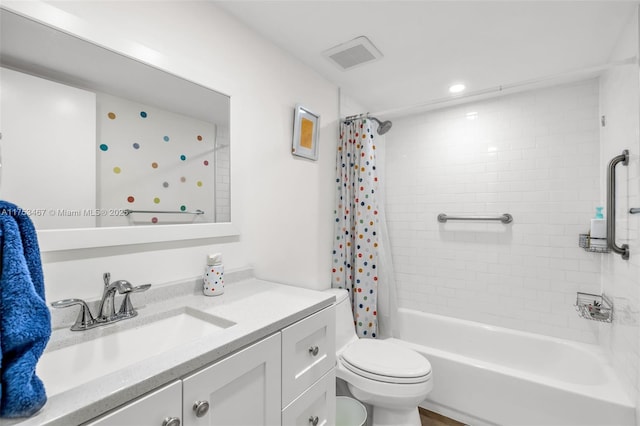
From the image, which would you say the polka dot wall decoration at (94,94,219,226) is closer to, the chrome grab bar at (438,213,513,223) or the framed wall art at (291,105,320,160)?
the framed wall art at (291,105,320,160)

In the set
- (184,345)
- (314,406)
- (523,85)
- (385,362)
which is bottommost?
(385,362)

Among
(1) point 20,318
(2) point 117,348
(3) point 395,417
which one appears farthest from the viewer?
(3) point 395,417

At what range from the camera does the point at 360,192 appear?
2.20 meters

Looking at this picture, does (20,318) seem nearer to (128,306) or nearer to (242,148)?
(128,306)

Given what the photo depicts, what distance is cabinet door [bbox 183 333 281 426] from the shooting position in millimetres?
718

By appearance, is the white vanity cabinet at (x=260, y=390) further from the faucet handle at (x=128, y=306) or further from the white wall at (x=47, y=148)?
the white wall at (x=47, y=148)

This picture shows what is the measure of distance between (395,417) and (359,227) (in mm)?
1193

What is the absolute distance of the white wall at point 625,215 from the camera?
1441 mm

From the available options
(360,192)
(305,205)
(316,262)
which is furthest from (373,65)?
(316,262)

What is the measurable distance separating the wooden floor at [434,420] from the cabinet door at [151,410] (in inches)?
73.4

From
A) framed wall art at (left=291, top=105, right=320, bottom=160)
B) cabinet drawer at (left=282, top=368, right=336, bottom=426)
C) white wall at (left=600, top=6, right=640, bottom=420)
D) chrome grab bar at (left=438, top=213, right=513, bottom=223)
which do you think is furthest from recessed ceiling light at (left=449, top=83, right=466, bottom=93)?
cabinet drawer at (left=282, top=368, right=336, bottom=426)

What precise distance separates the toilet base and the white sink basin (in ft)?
4.14

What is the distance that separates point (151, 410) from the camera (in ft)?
2.06

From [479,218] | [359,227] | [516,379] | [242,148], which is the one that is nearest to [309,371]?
[242,148]
